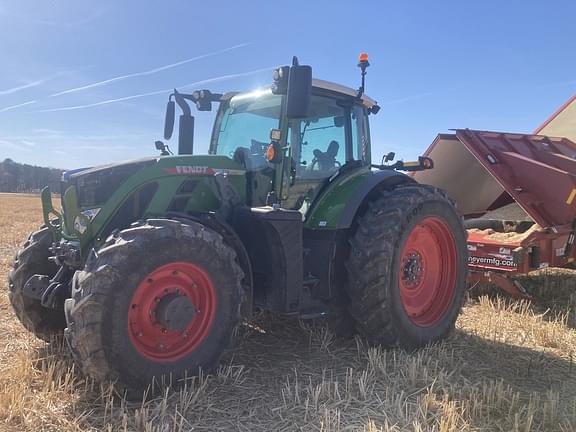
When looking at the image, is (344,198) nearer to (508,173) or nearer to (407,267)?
(407,267)

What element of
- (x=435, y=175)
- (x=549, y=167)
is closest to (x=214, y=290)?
(x=549, y=167)

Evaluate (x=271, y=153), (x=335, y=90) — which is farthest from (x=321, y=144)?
(x=271, y=153)

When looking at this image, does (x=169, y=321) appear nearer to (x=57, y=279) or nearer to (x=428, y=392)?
(x=57, y=279)

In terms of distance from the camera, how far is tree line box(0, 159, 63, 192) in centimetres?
7812

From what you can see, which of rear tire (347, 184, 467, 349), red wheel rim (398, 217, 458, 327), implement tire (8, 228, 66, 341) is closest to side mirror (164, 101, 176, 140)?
implement tire (8, 228, 66, 341)

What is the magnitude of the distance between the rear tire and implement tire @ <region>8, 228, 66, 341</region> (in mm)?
2342

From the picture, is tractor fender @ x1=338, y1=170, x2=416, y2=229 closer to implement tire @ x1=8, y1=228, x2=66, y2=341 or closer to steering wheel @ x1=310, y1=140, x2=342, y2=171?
steering wheel @ x1=310, y1=140, x2=342, y2=171

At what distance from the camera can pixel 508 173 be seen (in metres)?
6.39

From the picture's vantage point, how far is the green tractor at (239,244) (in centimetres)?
310

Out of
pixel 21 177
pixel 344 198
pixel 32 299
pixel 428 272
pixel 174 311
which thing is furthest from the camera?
pixel 21 177

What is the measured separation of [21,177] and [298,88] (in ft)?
289

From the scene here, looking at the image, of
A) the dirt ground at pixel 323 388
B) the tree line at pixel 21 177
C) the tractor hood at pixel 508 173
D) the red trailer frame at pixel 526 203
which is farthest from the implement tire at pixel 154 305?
the tree line at pixel 21 177

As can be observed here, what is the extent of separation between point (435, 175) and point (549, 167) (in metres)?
1.88

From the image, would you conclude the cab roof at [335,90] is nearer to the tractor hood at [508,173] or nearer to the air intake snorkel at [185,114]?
the air intake snorkel at [185,114]
